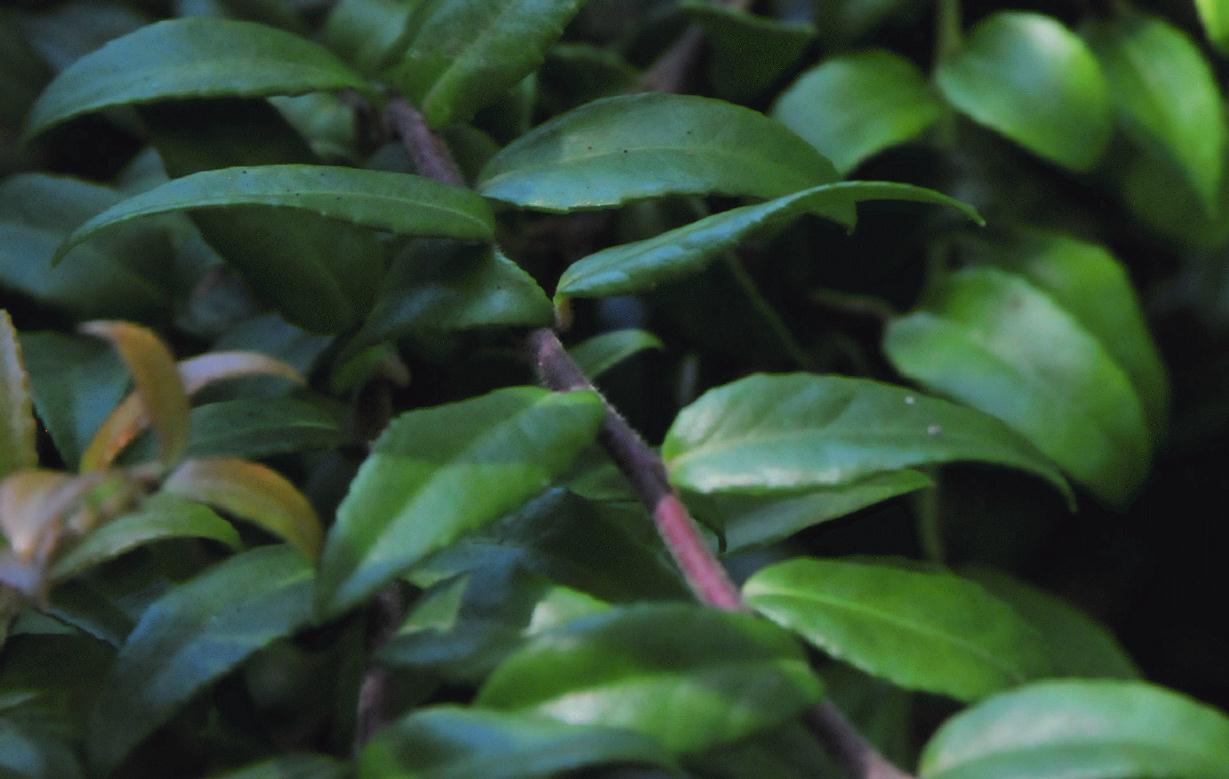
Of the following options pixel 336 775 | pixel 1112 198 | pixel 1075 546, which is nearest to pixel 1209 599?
pixel 1075 546

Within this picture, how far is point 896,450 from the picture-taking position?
386 millimetres

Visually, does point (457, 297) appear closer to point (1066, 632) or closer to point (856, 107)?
point (856, 107)

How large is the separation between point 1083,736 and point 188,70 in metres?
0.46

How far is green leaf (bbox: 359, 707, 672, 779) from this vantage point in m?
0.30

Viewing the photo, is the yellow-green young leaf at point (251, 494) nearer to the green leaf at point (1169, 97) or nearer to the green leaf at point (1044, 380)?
the green leaf at point (1044, 380)

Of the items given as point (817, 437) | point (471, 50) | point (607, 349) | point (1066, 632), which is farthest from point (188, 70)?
point (1066, 632)

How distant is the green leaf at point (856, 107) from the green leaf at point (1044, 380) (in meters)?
0.12

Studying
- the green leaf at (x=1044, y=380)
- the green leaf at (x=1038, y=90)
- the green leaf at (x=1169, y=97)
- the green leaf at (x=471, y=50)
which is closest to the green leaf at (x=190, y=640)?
the green leaf at (x=471, y=50)

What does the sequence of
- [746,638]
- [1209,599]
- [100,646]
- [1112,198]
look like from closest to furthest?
[746,638], [100,646], [1112,198], [1209,599]

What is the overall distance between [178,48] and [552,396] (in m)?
0.28

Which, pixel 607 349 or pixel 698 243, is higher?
pixel 698 243

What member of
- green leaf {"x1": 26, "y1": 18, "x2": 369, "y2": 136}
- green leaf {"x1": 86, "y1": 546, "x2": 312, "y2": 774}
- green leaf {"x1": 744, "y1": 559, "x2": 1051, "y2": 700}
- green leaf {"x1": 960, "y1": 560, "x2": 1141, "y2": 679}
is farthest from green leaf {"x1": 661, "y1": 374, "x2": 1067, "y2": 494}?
green leaf {"x1": 960, "y1": 560, "x2": 1141, "y2": 679}

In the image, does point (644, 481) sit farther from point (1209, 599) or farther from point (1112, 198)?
point (1209, 599)

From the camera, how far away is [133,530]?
14.8 inches
